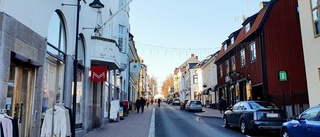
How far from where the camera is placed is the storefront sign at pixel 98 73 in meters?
13.2

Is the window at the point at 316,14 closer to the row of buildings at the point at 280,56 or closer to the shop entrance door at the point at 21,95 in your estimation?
the row of buildings at the point at 280,56

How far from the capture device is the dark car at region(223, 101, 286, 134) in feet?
38.0

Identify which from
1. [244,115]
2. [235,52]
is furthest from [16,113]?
[235,52]

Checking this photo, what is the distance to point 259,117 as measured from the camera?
11695 mm

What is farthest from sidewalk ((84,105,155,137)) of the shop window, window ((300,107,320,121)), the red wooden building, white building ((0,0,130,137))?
the red wooden building

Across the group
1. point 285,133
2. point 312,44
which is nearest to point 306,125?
point 285,133

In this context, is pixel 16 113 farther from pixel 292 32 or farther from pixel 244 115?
pixel 292 32

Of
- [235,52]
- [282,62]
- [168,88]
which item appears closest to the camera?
[282,62]

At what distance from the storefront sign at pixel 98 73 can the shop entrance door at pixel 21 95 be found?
6.10 metres

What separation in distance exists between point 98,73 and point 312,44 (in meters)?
10.4

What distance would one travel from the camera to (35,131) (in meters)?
7.09

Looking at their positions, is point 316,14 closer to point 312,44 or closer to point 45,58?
point 312,44

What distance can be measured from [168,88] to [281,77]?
118882 mm

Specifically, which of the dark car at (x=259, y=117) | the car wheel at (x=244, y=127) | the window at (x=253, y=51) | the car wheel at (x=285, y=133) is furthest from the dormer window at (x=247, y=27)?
the car wheel at (x=285, y=133)
